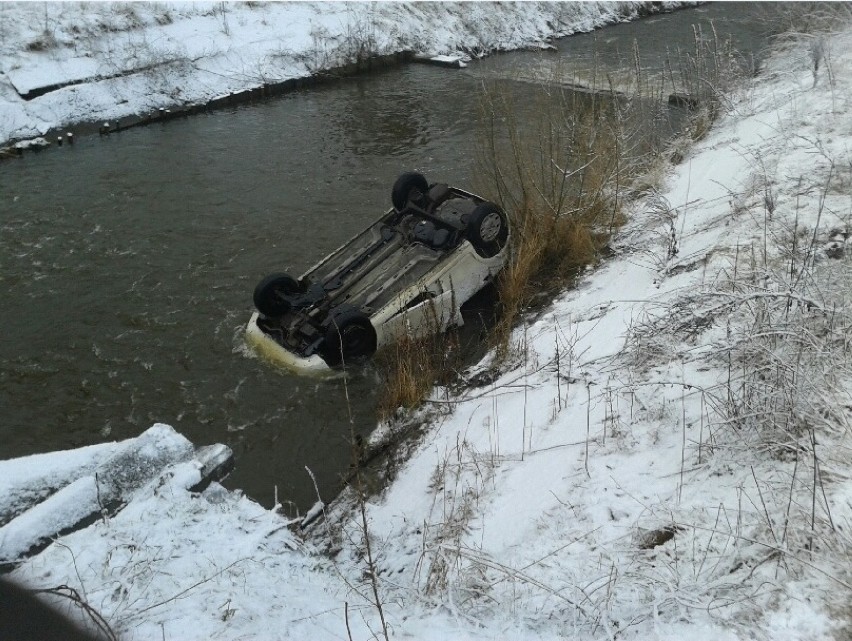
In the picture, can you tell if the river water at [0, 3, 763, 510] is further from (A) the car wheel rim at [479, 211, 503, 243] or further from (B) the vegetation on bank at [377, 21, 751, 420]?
(A) the car wheel rim at [479, 211, 503, 243]

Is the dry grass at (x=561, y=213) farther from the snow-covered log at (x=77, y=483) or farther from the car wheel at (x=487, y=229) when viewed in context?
the snow-covered log at (x=77, y=483)

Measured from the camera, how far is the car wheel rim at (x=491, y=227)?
22.3 feet

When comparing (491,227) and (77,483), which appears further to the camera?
(491,227)

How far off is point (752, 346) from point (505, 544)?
1767 mm

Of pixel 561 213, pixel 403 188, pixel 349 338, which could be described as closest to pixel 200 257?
pixel 403 188

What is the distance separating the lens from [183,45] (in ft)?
48.7

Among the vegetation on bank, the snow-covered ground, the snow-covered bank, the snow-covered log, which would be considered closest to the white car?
the vegetation on bank

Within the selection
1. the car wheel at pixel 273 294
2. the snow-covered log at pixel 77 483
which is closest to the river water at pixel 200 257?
the car wheel at pixel 273 294

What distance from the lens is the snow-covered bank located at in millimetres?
12773

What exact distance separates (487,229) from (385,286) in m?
1.28

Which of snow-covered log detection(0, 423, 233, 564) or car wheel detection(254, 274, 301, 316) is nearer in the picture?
snow-covered log detection(0, 423, 233, 564)

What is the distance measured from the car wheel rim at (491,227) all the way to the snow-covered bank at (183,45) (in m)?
9.70

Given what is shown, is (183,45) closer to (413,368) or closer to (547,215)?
(547,215)

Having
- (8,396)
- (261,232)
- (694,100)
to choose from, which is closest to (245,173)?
(261,232)
